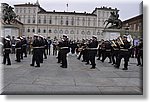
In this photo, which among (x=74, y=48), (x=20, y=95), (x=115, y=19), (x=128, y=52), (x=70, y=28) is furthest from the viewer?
(x=70, y=28)

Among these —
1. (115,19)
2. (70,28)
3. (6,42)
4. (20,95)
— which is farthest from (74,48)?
(70,28)

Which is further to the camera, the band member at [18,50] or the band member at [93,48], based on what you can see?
the band member at [18,50]

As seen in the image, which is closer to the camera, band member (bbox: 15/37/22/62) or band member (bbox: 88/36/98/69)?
band member (bbox: 88/36/98/69)

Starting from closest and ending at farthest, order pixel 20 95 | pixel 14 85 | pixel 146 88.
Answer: pixel 20 95
pixel 146 88
pixel 14 85

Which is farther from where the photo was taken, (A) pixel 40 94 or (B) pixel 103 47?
(B) pixel 103 47

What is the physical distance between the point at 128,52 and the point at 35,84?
6103mm

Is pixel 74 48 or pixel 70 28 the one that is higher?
pixel 70 28

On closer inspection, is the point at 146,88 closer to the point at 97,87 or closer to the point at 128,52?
the point at 97,87

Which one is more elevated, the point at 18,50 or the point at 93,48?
the point at 93,48

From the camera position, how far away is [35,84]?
8.23m

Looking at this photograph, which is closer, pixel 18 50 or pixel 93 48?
pixel 93 48

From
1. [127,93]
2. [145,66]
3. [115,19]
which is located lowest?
[127,93]

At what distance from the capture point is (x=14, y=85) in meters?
7.98

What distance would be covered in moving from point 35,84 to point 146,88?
10.6 ft
